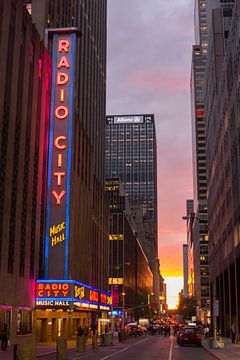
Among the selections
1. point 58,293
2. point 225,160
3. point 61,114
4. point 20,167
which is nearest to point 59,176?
point 61,114

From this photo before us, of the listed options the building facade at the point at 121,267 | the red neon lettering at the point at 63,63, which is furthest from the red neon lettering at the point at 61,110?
the building facade at the point at 121,267

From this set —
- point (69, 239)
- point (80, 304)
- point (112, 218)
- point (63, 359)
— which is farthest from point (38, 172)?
point (112, 218)

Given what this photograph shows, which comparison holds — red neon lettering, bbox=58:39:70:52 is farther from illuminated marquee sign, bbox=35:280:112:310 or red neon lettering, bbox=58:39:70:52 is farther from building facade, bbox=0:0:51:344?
illuminated marquee sign, bbox=35:280:112:310

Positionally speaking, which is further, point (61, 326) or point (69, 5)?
point (69, 5)

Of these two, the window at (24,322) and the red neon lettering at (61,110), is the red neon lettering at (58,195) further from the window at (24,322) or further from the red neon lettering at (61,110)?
the window at (24,322)

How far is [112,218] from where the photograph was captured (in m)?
150

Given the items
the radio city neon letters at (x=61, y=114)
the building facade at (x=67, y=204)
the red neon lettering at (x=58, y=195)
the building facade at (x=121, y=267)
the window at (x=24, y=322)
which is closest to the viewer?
the window at (x=24, y=322)

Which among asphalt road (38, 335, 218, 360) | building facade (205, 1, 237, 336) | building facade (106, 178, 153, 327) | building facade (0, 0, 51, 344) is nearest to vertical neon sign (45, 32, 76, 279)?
building facade (0, 0, 51, 344)

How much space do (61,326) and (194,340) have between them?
15.6 metres

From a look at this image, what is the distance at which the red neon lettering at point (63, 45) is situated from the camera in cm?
6023

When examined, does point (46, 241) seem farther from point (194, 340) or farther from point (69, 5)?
point (69, 5)

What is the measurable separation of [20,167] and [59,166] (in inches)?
415

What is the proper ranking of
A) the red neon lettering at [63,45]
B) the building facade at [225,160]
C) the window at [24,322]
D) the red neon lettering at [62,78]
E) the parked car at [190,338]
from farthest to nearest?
the building facade at [225,160] → the red neon lettering at [63,45] → the red neon lettering at [62,78] → the parked car at [190,338] → the window at [24,322]

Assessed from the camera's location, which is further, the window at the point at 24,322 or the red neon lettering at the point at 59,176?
the red neon lettering at the point at 59,176
